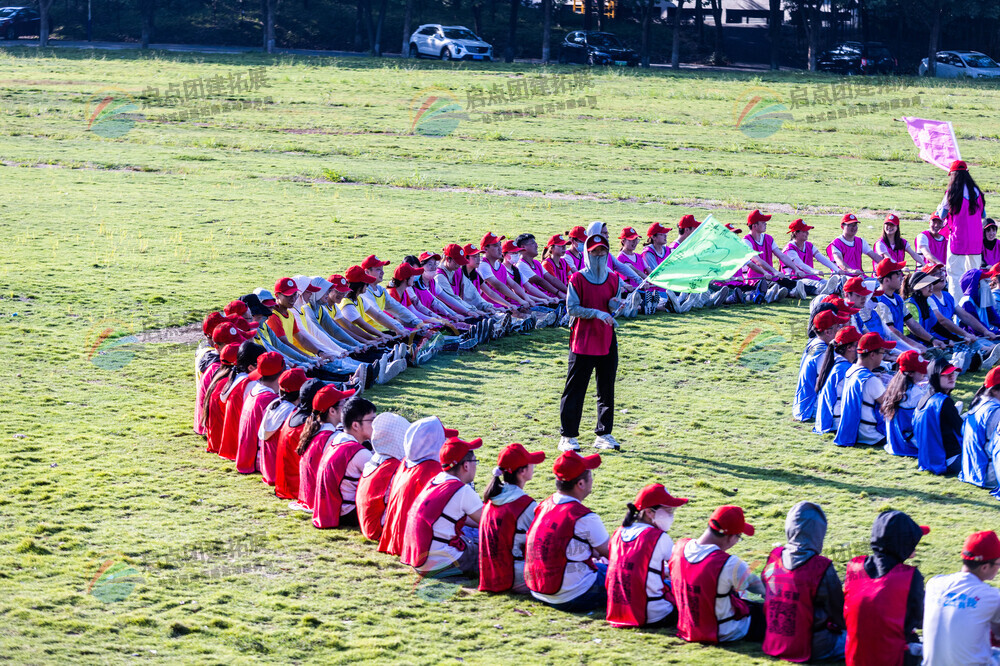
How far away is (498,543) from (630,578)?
3.36 feet

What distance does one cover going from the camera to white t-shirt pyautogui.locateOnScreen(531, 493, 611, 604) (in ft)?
26.2

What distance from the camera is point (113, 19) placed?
2461 inches

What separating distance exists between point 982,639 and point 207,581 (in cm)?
513

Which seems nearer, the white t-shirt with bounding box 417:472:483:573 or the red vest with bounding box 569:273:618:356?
the white t-shirt with bounding box 417:472:483:573

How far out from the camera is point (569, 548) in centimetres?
800

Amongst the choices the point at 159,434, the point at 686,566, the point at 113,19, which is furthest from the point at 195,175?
the point at 113,19

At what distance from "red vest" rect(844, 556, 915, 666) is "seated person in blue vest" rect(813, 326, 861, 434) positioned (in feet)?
16.1

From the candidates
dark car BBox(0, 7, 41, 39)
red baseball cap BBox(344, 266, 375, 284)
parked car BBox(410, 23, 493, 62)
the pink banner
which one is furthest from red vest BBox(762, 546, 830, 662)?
dark car BBox(0, 7, 41, 39)

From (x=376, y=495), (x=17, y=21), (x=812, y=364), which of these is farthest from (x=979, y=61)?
(x=376, y=495)

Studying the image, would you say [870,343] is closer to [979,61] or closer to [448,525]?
[448,525]

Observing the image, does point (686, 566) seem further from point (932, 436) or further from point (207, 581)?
point (932, 436)

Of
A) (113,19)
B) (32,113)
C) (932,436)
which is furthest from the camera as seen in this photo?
(113,19)

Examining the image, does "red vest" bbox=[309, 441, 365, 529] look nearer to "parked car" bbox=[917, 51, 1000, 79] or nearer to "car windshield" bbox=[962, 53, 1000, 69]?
"parked car" bbox=[917, 51, 1000, 79]

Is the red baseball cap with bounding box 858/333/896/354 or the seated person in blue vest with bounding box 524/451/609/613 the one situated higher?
the red baseball cap with bounding box 858/333/896/354
